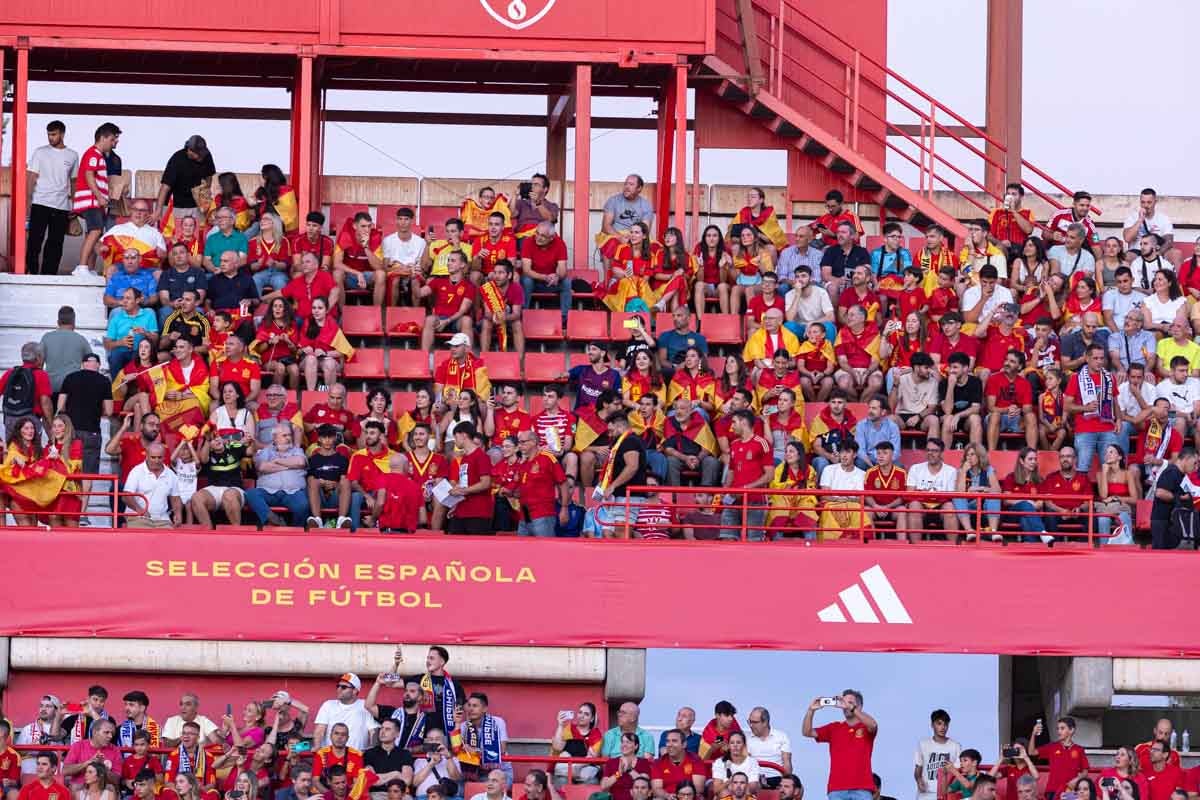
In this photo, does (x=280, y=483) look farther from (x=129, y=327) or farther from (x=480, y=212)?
(x=480, y=212)

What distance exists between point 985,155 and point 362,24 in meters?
7.29

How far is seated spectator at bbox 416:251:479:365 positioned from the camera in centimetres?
2736

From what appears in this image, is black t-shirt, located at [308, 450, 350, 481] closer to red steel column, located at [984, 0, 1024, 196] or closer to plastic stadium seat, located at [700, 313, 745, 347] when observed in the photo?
plastic stadium seat, located at [700, 313, 745, 347]

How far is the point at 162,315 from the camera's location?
Answer: 27031mm

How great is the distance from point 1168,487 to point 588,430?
5.10m

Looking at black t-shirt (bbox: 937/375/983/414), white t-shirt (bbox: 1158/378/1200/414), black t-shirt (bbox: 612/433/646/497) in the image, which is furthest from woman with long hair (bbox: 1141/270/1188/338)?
black t-shirt (bbox: 612/433/646/497)

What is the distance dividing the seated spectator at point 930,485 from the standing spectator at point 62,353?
755cm

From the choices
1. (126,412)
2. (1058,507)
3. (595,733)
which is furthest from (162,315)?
(1058,507)

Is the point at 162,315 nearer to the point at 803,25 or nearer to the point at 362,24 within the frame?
the point at 362,24

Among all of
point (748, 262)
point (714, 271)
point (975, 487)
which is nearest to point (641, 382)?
point (714, 271)

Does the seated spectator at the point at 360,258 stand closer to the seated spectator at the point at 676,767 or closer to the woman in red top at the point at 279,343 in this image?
the woman in red top at the point at 279,343

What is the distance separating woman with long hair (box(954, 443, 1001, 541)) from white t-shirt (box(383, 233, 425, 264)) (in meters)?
6.00

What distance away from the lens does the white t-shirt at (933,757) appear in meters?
24.0

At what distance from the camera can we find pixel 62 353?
26344mm
